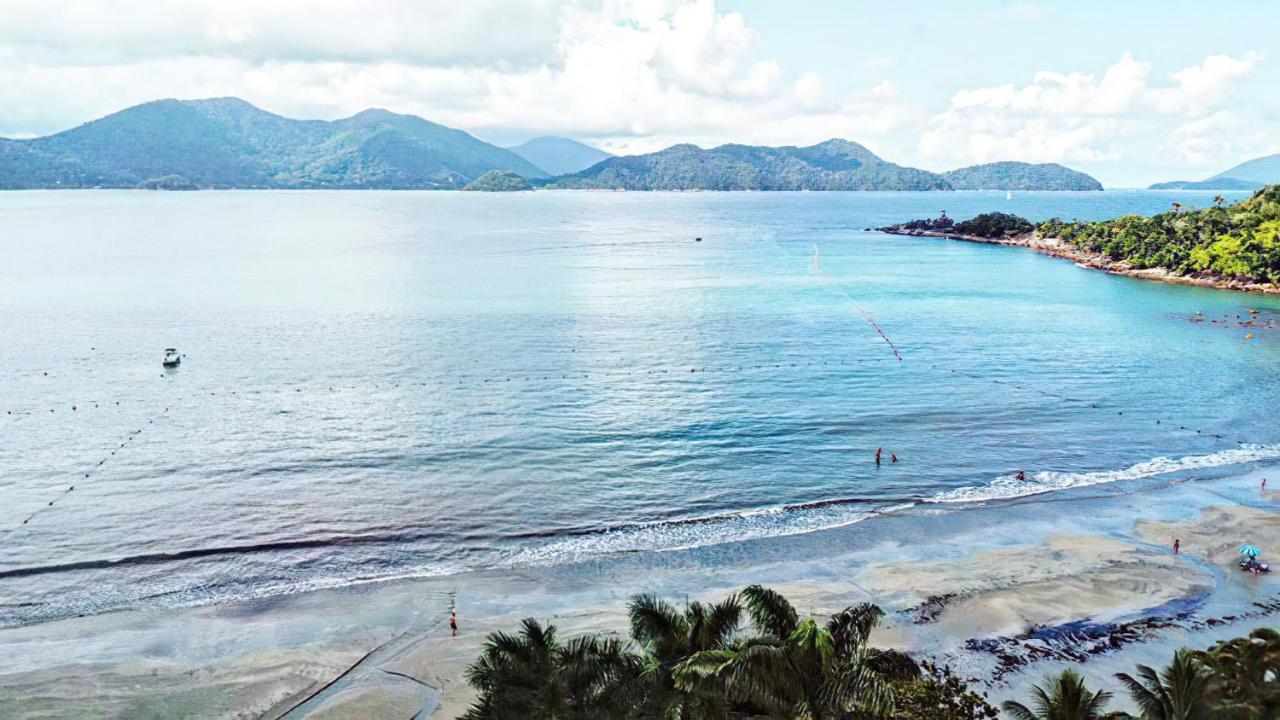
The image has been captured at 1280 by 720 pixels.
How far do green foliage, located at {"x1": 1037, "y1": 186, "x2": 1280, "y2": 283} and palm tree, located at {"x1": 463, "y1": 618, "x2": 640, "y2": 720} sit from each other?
461ft

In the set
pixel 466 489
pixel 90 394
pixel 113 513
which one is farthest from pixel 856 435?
pixel 90 394

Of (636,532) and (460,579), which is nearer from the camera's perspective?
(460,579)

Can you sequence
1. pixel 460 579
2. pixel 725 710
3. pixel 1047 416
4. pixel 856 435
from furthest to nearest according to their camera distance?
1. pixel 1047 416
2. pixel 856 435
3. pixel 460 579
4. pixel 725 710

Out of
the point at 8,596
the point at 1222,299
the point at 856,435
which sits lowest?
the point at 8,596

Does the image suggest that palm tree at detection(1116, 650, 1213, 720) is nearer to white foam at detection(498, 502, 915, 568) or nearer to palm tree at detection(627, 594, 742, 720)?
palm tree at detection(627, 594, 742, 720)

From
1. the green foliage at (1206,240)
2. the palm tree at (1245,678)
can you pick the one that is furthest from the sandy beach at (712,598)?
the green foliage at (1206,240)

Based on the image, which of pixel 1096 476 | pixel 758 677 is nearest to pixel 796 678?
pixel 758 677

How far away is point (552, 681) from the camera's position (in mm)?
19062

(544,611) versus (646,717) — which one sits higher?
(646,717)

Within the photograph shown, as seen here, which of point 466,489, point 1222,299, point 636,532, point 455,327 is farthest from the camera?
point 1222,299

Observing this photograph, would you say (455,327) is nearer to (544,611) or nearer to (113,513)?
(113,513)

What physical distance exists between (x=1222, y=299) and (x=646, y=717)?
129m

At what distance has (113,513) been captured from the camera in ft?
145

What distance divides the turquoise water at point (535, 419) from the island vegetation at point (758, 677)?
19803 mm
